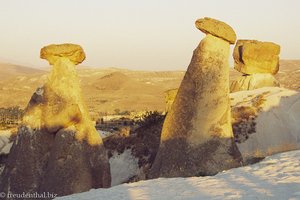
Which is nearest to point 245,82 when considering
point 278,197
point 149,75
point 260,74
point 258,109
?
point 260,74

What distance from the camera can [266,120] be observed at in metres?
17.0

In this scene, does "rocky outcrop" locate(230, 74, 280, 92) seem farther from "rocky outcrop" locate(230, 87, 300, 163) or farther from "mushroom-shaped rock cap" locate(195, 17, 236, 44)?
"mushroom-shaped rock cap" locate(195, 17, 236, 44)

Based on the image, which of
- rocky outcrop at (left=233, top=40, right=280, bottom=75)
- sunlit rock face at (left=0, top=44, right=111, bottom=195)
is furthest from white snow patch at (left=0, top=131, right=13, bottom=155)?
rocky outcrop at (left=233, top=40, right=280, bottom=75)

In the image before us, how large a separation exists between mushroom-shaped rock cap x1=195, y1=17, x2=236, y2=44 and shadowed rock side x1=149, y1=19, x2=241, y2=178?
0.47 feet

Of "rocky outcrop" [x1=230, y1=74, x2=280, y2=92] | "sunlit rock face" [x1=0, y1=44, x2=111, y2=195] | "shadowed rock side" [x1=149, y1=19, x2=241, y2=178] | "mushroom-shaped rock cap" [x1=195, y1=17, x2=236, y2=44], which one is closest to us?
"sunlit rock face" [x1=0, y1=44, x2=111, y2=195]

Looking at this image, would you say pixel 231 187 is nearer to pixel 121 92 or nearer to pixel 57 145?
pixel 57 145

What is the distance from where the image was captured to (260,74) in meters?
22.0

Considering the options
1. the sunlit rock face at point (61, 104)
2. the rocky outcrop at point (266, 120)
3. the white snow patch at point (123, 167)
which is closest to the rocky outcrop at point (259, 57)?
the rocky outcrop at point (266, 120)

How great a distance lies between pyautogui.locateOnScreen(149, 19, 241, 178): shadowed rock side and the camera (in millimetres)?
10969

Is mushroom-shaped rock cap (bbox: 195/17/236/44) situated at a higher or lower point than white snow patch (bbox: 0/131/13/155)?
higher

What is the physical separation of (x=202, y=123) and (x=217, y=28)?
2.37 meters

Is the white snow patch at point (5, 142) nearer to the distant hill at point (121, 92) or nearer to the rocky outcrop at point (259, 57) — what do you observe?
the rocky outcrop at point (259, 57)

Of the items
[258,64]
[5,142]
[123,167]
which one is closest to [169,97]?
[258,64]

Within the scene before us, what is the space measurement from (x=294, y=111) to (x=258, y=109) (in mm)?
1423
